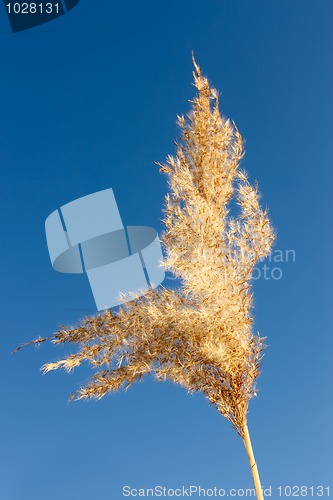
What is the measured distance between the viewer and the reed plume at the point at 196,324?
88.1 inches

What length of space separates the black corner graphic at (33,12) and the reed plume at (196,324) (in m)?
2.97

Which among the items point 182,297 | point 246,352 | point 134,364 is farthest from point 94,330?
point 246,352

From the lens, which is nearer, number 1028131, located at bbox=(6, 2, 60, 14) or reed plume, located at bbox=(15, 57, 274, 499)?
reed plume, located at bbox=(15, 57, 274, 499)

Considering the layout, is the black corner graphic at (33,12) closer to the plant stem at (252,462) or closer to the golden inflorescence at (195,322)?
the golden inflorescence at (195,322)

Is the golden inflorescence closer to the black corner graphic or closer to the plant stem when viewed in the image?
the plant stem

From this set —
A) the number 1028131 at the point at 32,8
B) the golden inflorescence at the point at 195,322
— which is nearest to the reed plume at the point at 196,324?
the golden inflorescence at the point at 195,322

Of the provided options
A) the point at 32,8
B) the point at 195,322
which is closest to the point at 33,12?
the point at 32,8

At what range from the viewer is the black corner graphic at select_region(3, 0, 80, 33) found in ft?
14.7

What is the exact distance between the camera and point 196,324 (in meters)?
2.24

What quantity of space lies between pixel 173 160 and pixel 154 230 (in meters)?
1.49

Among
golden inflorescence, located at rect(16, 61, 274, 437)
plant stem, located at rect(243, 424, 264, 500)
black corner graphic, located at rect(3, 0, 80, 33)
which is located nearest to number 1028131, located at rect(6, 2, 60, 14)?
black corner graphic, located at rect(3, 0, 80, 33)

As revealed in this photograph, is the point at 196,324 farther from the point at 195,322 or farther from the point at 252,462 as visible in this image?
the point at 252,462

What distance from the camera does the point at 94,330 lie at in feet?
7.62

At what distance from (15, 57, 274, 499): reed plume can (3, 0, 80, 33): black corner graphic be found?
2.97m
